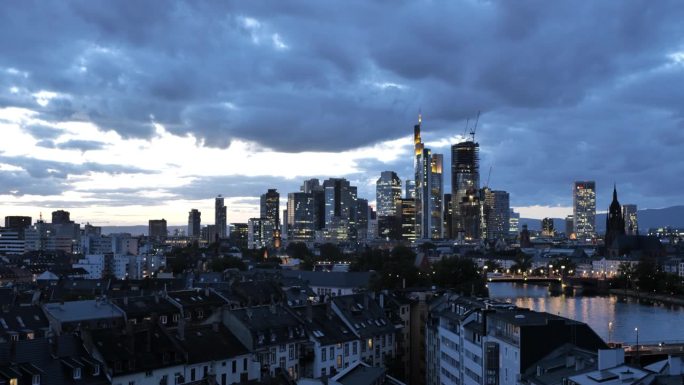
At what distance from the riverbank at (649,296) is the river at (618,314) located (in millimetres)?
3864

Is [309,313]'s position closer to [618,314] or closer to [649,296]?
[618,314]

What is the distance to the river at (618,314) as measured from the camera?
93912 millimetres

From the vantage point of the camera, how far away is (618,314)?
12544 cm

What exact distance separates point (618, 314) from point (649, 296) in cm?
4696

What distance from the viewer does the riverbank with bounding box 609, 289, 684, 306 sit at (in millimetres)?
154500

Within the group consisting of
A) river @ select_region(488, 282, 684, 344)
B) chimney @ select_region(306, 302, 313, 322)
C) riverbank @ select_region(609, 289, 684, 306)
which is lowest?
riverbank @ select_region(609, 289, 684, 306)

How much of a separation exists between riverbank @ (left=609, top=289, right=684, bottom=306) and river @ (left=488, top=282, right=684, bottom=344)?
3.86m

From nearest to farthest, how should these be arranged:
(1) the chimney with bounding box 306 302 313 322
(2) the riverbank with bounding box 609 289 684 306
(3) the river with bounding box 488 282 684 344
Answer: (1) the chimney with bounding box 306 302 313 322
(3) the river with bounding box 488 282 684 344
(2) the riverbank with bounding box 609 289 684 306

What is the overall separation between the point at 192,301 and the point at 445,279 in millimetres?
69853

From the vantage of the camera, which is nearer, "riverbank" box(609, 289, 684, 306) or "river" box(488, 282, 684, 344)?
"river" box(488, 282, 684, 344)

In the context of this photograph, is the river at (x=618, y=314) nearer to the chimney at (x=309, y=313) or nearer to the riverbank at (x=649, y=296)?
the riverbank at (x=649, y=296)

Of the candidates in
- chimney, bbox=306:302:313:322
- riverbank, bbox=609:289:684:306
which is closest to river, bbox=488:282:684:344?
riverbank, bbox=609:289:684:306

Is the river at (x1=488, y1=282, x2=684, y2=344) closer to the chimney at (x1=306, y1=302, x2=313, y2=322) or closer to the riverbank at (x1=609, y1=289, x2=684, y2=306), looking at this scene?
the riverbank at (x1=609, y1=289, x2=684, y2=306)

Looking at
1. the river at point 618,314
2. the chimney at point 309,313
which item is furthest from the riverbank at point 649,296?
the chimney at point 309,313
